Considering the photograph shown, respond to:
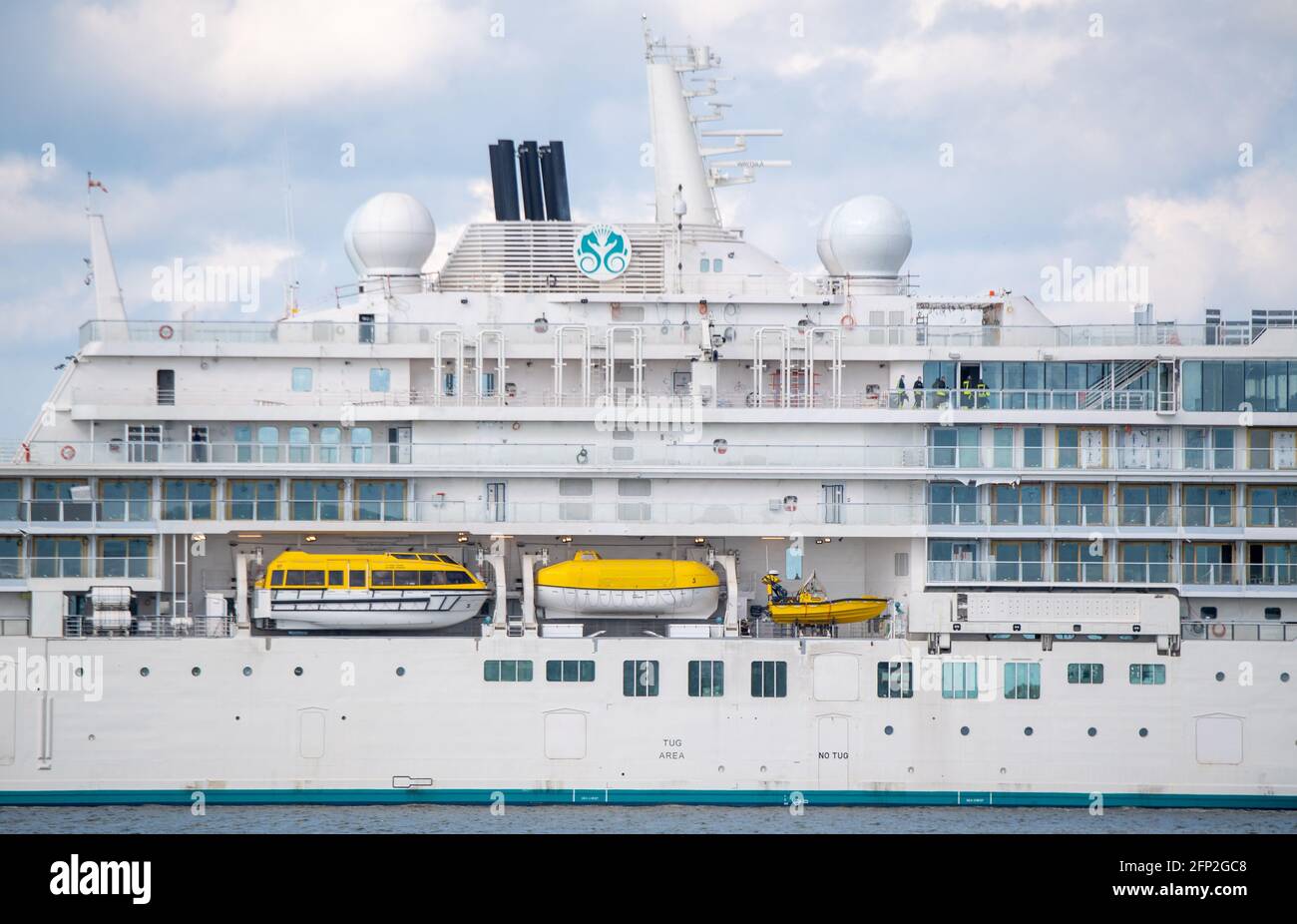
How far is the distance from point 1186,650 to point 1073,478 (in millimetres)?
4248

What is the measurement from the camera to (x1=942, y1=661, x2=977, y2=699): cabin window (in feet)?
103

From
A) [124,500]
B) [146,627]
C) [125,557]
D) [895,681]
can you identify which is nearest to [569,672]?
[895,681]

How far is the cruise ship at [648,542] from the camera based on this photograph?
3097cm

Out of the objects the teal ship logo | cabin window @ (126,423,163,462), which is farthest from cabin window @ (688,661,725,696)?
cabin window @ (126,423,163,462)

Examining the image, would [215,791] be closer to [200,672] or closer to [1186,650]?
[200,672]

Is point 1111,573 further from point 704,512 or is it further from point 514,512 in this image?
point 514,512

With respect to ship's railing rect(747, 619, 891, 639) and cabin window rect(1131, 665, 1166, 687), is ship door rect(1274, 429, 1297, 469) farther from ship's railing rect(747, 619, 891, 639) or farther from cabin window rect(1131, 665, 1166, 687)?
ship's railing rect(747, 619, 891, 639)

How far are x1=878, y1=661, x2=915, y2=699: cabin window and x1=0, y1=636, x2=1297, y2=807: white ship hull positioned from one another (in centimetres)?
16

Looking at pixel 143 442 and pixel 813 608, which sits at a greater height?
pixel 143 442

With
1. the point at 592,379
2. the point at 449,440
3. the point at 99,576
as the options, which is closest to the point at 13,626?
the point at 99,576

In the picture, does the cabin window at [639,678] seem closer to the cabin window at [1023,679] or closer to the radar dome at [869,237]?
the cabin window at [1023,679]

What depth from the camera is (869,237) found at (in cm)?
3597

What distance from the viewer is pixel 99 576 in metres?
32.5

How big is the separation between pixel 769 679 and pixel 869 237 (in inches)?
433
